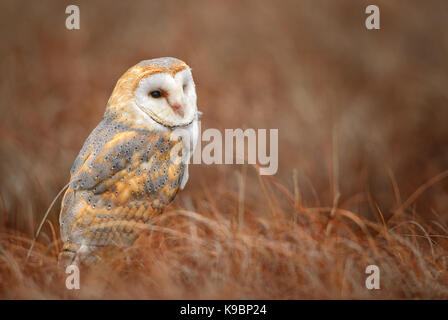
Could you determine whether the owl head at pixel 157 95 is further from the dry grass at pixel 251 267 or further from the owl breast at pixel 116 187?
the dry grass at pixel 251 267

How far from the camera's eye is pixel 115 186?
3.66ft

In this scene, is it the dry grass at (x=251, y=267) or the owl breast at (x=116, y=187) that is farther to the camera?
the owl breast at (x=116, y=187)

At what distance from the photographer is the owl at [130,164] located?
3.59 ft

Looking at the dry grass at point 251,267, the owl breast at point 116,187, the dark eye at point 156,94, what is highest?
the dark eye at point 156,94

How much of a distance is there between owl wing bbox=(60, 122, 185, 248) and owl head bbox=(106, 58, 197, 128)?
0.05 metres

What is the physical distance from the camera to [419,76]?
2.12 metres

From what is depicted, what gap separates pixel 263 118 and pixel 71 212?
1.19m

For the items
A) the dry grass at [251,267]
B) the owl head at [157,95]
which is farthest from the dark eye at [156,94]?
the dry grass at [251,267]

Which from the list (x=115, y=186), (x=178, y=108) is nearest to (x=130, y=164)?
(x=115, y=186)

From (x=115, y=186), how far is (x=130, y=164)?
0.07m

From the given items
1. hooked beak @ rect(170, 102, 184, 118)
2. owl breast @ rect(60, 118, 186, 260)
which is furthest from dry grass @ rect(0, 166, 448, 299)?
hooked beak @ rect(170, 102, 184, 118)

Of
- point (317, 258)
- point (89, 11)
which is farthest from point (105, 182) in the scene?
point (89, 11)

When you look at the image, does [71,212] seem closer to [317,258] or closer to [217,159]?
[317,258]

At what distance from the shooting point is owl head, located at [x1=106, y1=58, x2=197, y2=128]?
1099 mm
